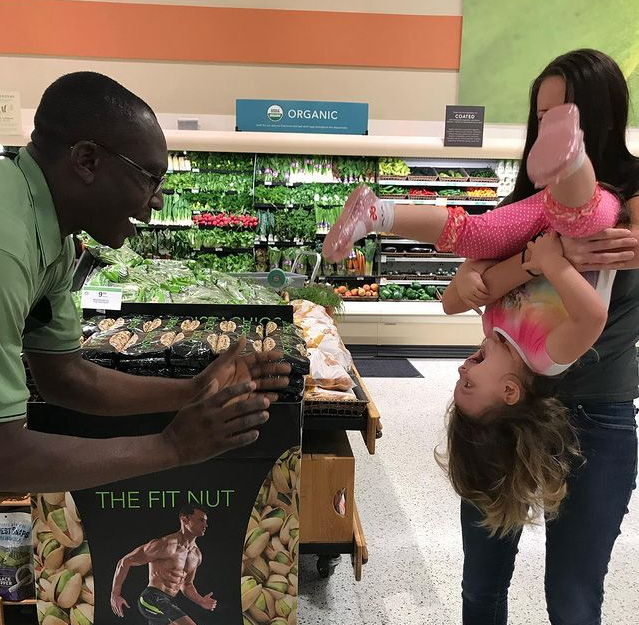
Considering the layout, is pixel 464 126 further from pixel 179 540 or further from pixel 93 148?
pixel 93 148

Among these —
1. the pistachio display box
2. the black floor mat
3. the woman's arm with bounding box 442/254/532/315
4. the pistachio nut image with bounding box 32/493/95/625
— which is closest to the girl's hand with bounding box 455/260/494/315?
the woman's arm with bounding box 442/254/532/315

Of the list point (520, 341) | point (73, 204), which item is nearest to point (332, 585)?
point (520, 341)

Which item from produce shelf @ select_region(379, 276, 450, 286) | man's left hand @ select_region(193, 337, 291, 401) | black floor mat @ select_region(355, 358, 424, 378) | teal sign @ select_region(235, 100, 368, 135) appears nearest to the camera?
man's left hand @ select_region(193, 337, 291, 401)

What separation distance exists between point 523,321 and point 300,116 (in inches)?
211

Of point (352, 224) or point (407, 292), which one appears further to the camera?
point (407, 292)

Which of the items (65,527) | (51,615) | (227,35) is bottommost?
(51,615)

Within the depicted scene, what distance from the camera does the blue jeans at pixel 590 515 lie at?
4.47 feet

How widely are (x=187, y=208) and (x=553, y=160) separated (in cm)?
586

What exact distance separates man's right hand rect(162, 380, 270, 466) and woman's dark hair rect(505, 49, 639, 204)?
2.85 feet

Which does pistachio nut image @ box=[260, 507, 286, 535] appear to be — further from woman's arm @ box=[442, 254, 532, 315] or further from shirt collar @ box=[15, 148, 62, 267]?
shirt collar @ box=[15, 148, 62, 267]

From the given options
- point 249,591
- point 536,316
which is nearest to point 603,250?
point 536,316

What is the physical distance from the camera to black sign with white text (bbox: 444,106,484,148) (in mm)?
5855

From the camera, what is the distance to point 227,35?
262 inches

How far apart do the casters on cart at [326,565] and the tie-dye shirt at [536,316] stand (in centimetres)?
164
